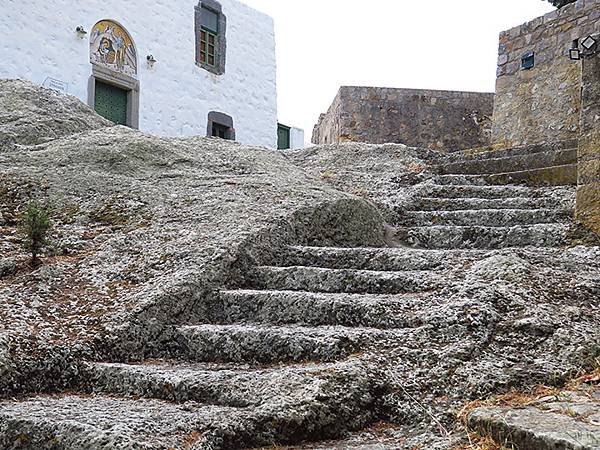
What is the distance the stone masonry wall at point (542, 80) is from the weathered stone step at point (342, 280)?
5.23 metres

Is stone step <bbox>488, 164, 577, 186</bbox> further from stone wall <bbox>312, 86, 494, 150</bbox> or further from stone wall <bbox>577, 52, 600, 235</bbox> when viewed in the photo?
stone wall <bbox>312, 86, 494, 150</bbox>

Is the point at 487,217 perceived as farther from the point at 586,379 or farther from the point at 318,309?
the point at 586,379

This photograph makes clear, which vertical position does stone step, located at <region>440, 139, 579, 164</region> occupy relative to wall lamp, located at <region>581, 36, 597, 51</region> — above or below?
below

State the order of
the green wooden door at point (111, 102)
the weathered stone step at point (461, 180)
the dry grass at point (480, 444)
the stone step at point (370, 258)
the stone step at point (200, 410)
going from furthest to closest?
the green wooden door at point (111, 102) < the weathered stone step at point (461, 180) < the stone step at point (370, 258) < the stone step at point (200, 410) < the dry grass at point (480, 444)

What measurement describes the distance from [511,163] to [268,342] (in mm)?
3465

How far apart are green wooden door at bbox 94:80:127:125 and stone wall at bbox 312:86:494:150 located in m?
4.09

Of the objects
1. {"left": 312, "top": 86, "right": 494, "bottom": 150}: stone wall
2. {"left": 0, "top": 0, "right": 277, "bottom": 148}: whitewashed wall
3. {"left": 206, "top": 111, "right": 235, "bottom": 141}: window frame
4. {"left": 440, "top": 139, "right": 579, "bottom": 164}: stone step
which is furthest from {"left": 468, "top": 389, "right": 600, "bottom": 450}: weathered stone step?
{"left": 206, "top": 111, "right": 235, "bottom": 141}: window frame

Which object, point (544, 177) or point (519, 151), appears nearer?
point (544, 177)

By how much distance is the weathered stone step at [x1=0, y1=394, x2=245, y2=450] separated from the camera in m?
1.62

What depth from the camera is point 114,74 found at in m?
10.9

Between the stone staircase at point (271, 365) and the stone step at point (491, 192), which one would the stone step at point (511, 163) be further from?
the stone staircase at point (271, 365)

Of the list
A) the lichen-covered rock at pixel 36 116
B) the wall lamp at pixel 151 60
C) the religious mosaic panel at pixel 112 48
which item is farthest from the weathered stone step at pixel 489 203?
the wall lamp at pixel 151 60

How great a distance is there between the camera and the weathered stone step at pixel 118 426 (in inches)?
63.7

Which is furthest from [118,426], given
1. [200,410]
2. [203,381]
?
[203,381]
